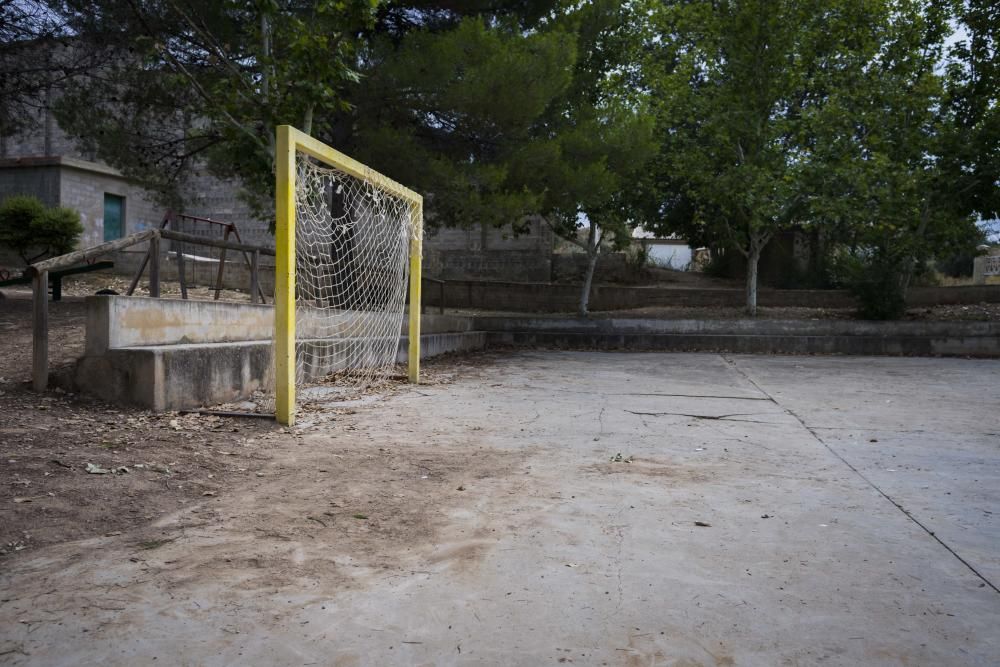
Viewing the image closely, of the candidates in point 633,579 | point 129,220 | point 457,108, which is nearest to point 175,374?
point 633,579

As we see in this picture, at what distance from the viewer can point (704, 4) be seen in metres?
13.4

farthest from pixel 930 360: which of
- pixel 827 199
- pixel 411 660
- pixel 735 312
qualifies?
pixel 411 660

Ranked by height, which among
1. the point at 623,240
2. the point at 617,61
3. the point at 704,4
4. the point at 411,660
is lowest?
the point at 411,660

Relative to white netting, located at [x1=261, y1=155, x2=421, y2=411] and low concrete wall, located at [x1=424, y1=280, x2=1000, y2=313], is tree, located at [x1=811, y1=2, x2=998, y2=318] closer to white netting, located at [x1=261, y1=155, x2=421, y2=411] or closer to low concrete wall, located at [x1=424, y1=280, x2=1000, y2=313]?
low concrete wall, located at [x1=424, y1=280, x2=1000, y2=313]

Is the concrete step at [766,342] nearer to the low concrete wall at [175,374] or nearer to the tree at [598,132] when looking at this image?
the tree at [598,132]

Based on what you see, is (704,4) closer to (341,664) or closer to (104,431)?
(104,431)

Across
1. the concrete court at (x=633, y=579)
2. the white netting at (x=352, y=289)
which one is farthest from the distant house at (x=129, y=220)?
the concrete court at (x=633, y=579)

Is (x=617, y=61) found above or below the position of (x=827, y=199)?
above

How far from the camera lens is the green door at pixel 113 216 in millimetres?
19344

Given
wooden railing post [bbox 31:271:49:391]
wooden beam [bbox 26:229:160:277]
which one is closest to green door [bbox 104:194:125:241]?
wooden beam [bbox 26:229:160:277]

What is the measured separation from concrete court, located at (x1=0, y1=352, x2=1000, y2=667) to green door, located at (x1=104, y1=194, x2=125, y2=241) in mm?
17998

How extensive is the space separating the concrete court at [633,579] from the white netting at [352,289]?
235cm

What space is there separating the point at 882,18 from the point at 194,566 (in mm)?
14677

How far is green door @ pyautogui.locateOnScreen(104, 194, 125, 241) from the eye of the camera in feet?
63.5
